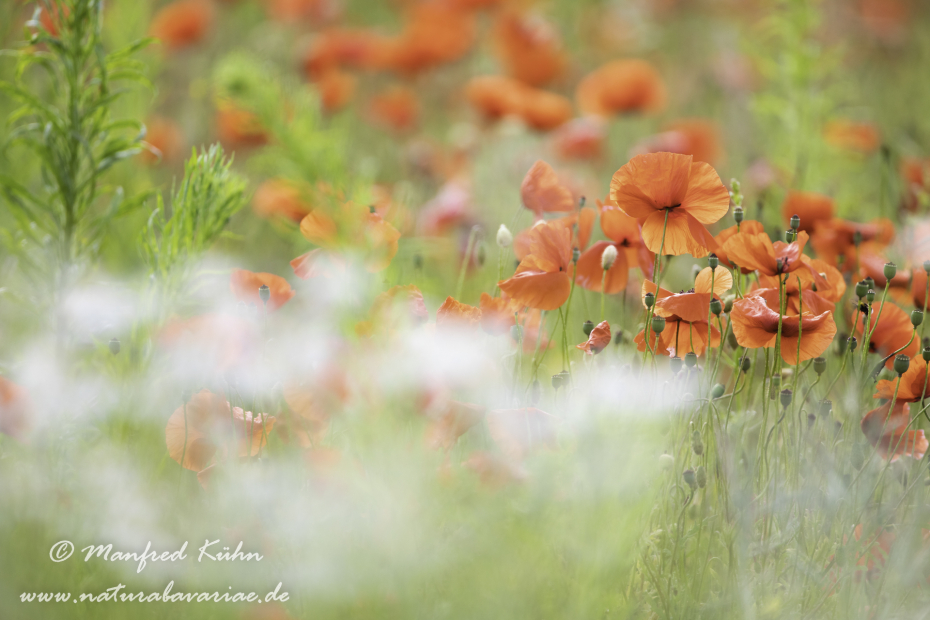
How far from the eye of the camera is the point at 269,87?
1169mm

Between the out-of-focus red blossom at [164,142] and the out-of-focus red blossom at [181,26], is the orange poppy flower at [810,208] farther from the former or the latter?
the out-of-focus red blossom at [181,26]

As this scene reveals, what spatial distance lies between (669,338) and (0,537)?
697 mm

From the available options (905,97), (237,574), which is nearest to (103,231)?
(237,574)

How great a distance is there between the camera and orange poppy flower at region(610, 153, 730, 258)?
73 cm

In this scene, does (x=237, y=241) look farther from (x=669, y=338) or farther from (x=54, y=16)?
(x=669, y=338)

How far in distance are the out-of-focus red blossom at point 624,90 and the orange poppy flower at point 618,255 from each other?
147 centimetres

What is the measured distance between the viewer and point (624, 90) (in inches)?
88.9

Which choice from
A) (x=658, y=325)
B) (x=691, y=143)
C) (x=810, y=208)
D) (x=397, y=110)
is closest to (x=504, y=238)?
(x=658, y=325)

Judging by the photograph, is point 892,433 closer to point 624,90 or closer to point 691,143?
point 691,143

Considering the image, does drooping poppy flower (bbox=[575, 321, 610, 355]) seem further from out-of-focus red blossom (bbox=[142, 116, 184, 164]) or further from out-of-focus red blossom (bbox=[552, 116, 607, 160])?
out-of-focus red blossom (bbox=[142, 116, 184, 164])

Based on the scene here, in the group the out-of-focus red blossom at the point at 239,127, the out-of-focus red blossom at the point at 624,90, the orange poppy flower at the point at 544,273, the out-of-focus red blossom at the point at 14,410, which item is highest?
the out-of-focus red blossom at the point at 624,90

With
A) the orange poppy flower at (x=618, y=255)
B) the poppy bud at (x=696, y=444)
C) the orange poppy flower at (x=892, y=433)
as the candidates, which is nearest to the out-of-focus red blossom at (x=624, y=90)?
the orange poppy flower at (x=618, y=255)

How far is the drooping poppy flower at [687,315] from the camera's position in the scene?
2.40ft

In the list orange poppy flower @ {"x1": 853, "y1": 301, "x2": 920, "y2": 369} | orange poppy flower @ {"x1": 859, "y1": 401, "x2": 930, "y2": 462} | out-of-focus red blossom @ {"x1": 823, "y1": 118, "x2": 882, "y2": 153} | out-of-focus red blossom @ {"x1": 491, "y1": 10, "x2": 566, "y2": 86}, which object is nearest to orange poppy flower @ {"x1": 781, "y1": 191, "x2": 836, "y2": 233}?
orange poppy flower @ {"x1": 853, "y1": 301, "x2": 920, "y2": 369}
